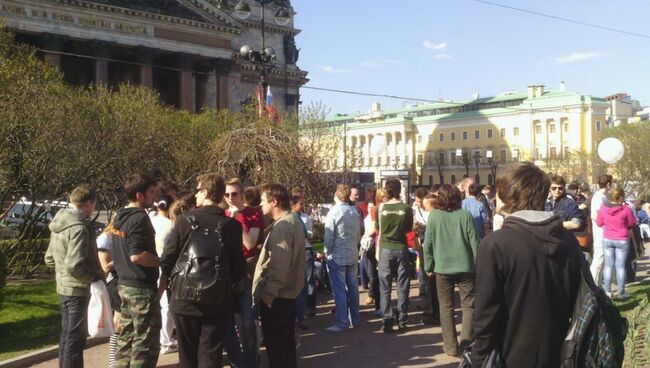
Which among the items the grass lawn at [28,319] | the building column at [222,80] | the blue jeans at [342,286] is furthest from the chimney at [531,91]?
the blue jeans at [342,286]

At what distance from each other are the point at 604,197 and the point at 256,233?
659 cm

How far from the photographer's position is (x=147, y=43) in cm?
4822

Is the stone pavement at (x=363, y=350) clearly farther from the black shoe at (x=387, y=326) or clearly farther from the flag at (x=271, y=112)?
the flag at (x=271, y=112)

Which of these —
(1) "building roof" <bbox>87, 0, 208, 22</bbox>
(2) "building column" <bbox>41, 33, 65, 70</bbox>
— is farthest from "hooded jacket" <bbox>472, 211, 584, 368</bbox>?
(1) "building roof" <bbox>87, 0, 208, 22</bbox>

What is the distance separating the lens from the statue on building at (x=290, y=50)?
6562 centimetres

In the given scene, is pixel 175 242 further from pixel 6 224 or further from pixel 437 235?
pixel 6 224

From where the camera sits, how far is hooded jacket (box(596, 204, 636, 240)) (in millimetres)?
10859

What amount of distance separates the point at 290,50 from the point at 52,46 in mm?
27621

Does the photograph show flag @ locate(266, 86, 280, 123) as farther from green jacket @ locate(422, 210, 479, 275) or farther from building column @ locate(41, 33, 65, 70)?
building column @ locate(41, 33, 65, 70)

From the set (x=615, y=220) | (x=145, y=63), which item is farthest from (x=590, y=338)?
(x=145, y=63)

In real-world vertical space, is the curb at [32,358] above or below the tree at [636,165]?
below

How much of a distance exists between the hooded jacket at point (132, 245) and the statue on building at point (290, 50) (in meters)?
60.4

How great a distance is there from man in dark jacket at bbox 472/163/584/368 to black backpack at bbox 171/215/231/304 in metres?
2.54

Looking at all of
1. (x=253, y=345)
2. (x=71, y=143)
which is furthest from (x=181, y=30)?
(x=253, y=345)
